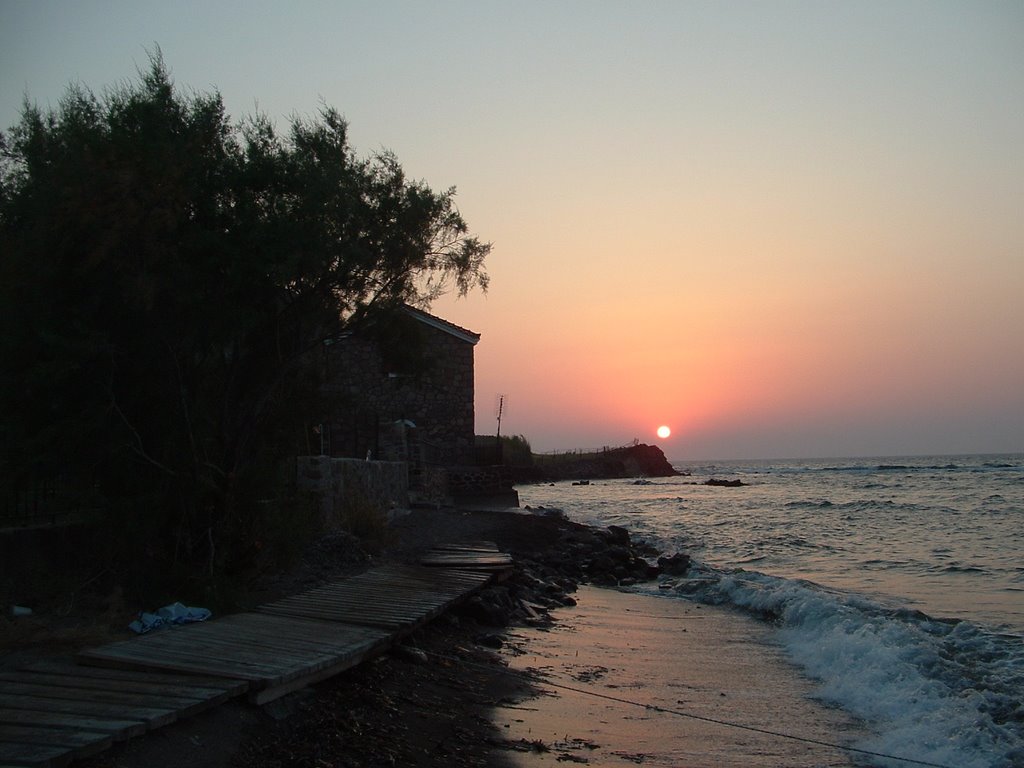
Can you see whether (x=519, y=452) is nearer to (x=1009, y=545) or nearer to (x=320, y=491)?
(x=1009, y=545)

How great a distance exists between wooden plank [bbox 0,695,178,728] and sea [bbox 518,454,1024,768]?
500 cm

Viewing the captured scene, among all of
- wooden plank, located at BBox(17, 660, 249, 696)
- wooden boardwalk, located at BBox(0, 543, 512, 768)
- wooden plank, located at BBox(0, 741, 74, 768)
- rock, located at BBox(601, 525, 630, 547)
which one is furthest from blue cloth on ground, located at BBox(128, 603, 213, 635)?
rock, located at BBox(601, 525, 630, 547)

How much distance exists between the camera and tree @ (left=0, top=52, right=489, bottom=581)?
29.7 ft

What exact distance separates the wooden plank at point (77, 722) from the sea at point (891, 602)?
515 centimetres

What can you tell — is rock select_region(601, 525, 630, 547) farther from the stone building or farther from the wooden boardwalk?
the wooden boardwalk

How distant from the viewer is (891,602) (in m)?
14.1

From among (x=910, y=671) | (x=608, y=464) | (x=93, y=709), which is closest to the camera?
(x=93, y=709)

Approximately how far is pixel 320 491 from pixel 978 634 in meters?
10.2

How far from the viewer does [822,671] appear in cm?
964

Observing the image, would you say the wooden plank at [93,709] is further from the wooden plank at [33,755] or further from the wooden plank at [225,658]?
the wooden plank at [225,658]

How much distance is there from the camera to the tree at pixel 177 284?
29.7ft

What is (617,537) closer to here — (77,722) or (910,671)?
(910,671)

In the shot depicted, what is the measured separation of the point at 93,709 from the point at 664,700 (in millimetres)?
4988

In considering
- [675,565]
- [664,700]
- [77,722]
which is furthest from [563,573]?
[77,722]
